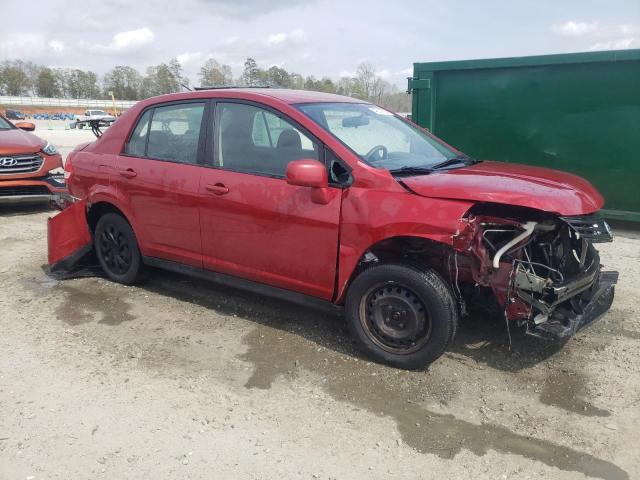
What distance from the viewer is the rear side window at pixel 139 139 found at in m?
4.80

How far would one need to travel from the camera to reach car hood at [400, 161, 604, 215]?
3193mm

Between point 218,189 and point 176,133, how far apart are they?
2.64 ft

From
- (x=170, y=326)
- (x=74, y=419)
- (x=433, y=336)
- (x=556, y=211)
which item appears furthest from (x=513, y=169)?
(x=74, y=419)

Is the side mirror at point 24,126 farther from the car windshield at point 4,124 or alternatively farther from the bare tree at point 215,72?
the bare tree at point 215,72

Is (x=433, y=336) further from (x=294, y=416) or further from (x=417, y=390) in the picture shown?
(x=294, y=416)

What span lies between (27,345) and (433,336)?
2.97 meters

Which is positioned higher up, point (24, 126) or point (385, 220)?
point (24, 126)

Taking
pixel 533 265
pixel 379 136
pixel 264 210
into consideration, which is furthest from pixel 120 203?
pixel 533 265

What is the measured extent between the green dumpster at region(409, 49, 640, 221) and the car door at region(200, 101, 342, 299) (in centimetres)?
472

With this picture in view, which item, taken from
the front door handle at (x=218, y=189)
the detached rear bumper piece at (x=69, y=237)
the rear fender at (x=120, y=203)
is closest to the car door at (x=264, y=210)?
the front door handle at (x=218, y=189)

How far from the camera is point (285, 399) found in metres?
3.33

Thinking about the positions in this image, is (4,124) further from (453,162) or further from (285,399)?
(285,399)

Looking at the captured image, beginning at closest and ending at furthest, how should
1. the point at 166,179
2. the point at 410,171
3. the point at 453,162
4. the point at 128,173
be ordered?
the point at 410,171 < the point at 453,162 < the point at 166,179 < the point at 128,173

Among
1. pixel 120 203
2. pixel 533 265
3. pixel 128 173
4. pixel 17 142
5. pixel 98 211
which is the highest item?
pixel 17 142
